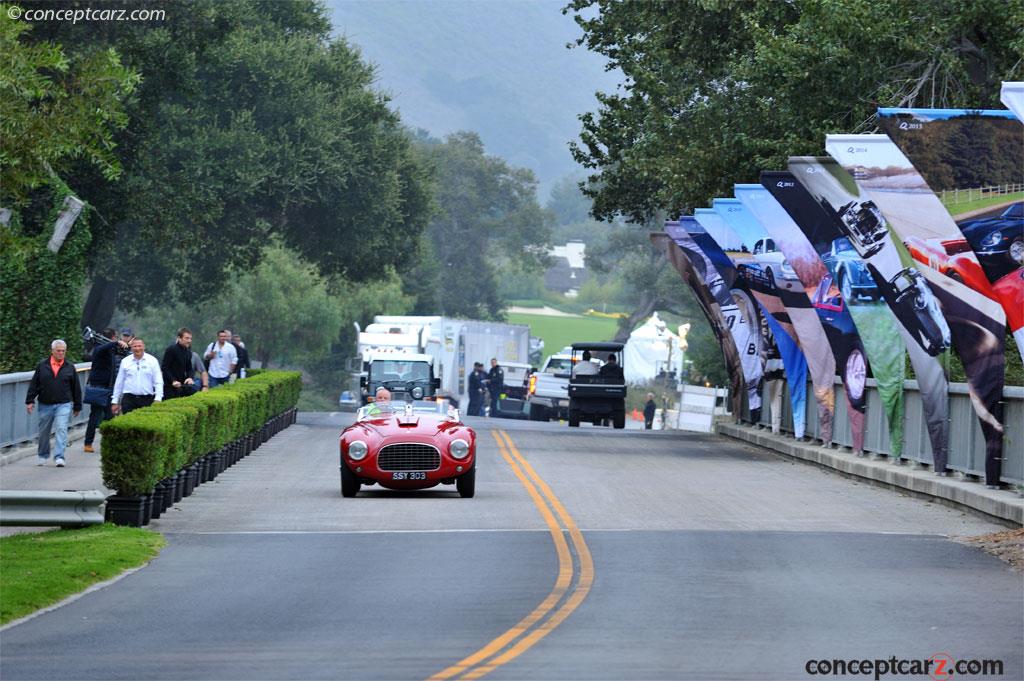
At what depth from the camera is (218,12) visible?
160 feet

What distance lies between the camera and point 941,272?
22891 millimetres

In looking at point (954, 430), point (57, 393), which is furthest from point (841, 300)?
point (57, 393)

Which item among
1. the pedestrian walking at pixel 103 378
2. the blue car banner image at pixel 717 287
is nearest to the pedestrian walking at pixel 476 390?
the blue car banner image at pixel 717 287

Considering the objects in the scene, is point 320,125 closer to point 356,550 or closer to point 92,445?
point 92,445

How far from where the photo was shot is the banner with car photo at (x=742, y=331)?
3591 centimetres

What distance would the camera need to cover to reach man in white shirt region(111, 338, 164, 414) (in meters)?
25.5

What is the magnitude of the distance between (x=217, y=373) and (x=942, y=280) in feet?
52.6

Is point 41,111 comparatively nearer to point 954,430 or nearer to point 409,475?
point 409,475

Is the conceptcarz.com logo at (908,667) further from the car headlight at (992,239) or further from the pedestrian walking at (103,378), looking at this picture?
the pedestrian walking at (103,378)

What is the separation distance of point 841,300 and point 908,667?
2123 cm

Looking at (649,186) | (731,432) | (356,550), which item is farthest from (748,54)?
(356,550)

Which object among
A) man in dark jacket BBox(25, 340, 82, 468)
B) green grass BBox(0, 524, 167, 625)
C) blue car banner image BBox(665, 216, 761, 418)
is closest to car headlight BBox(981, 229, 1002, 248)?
green grass BBox(0, 524, 167, 625)

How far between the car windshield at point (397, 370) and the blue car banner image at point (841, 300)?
12555 millimetres

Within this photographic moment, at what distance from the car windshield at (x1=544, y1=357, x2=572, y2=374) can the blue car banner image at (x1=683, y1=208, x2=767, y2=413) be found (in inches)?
867
